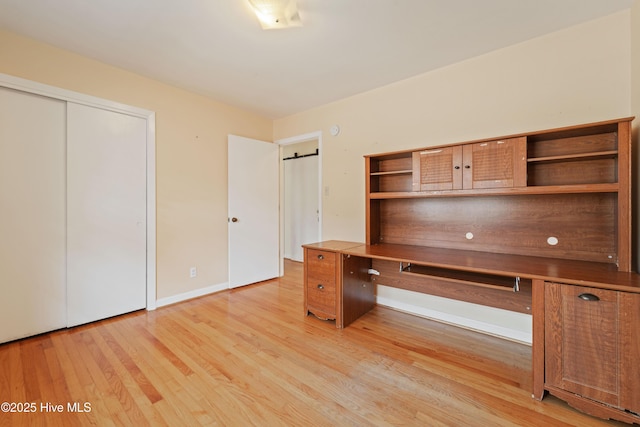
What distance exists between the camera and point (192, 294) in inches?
123

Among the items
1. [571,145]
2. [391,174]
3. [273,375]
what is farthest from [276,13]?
[273,375]

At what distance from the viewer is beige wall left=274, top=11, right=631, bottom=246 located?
185 centimetres

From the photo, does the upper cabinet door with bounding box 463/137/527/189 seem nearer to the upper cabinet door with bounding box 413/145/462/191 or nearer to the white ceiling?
the upper cabinet door with bounding box 413/145/462/191

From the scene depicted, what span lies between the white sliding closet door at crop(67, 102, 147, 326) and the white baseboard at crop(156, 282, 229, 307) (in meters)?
0.18

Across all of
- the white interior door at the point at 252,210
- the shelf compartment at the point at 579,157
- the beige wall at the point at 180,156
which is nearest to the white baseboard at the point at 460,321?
the shelf compartment at the point at 579,157

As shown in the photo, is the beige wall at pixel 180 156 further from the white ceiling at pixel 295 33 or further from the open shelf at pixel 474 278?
the open shelf at pixel 474 278

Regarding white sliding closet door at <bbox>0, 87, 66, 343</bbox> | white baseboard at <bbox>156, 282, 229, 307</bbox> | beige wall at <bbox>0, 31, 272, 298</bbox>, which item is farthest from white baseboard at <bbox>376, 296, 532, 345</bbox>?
white sliding closet door at <bbox>0, 87, 66, 343</bbox>

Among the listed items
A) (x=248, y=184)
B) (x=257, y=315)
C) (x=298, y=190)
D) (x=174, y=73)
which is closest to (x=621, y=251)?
(x=257, y=315)

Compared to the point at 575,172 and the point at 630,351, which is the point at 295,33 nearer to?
the point at 575,172

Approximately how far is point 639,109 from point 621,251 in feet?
2.95

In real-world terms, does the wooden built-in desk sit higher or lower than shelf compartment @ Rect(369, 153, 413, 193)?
lower

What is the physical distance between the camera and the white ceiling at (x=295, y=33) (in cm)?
174

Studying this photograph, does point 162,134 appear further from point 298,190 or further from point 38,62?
point 298,190

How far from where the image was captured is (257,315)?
2.68m
